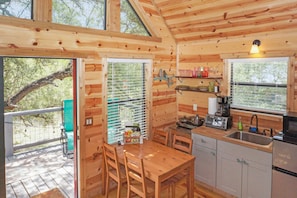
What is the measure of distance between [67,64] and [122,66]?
218cm

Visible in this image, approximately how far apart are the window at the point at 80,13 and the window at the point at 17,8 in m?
0.30

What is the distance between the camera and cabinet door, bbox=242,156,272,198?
306 cm

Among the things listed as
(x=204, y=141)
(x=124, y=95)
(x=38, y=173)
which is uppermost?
(x=124, y=95)

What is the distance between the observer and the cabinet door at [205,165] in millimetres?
3664

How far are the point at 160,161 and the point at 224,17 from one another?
2.34m

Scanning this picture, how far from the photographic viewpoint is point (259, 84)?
3.78m

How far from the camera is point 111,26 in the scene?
3.58m

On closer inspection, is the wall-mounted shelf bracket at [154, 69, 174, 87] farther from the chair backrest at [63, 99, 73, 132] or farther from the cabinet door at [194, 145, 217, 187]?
the chair backrest at [63, 99, 73, 132]

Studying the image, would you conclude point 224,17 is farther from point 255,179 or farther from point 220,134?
point 255,179

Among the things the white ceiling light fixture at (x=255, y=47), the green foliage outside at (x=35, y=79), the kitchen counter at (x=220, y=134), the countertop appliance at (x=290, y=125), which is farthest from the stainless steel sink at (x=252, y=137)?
the green foliage outside at (x=35, y=79)

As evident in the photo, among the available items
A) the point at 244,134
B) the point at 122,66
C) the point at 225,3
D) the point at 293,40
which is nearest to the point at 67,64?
the point at 122,66

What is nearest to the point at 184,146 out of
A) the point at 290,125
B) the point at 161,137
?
the point at 161,137

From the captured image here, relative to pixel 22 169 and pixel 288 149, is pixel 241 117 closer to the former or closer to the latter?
pixel 288 149

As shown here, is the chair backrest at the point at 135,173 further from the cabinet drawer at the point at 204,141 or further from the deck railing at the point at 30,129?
the deck railing at the point at 30,129
